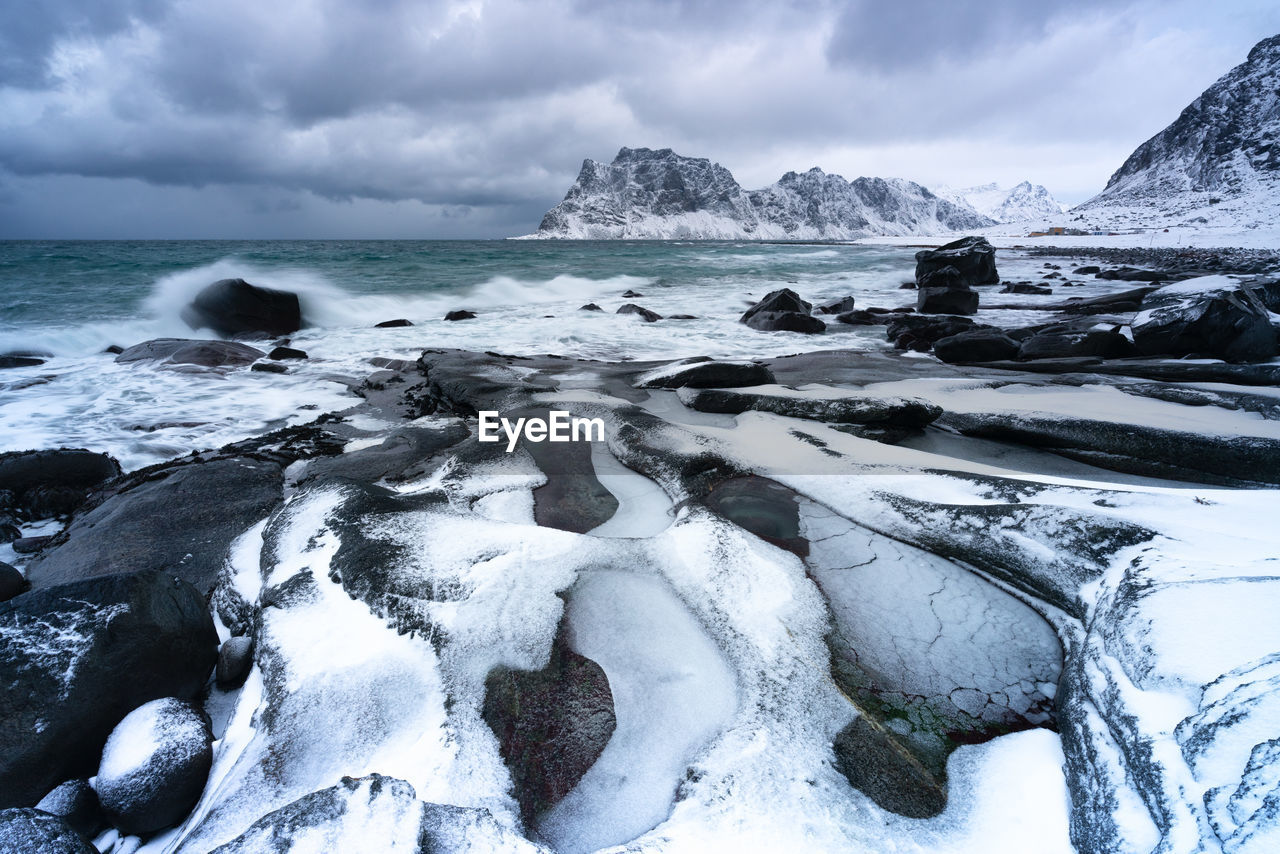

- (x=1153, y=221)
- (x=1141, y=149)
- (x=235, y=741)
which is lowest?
(x=235, y=741)

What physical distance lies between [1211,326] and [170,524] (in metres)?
10.0

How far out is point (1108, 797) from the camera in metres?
1.40

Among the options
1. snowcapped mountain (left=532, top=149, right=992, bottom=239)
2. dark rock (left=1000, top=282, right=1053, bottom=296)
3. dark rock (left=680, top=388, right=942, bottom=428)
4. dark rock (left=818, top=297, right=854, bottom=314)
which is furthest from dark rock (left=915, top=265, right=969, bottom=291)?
snowcapped mountain (left=532, top=149, right=992, bottom=239)

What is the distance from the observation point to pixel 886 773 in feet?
5.56

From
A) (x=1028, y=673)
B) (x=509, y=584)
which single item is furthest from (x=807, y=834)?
(x=509, y=584)

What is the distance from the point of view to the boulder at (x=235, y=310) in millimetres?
11273

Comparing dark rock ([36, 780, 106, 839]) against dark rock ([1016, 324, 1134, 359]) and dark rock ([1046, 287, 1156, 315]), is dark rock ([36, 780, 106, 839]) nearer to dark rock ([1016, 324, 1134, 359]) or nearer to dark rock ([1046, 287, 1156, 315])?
dark rock ([1016, 324, 1134, 359])

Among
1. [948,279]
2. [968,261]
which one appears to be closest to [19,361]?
[948,279]

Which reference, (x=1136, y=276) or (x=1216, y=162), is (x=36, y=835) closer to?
(x=1136, y=276)

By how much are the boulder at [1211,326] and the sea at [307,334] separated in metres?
3.80

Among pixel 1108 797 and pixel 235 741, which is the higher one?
pixel 1108 797

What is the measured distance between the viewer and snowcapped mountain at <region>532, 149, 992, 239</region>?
172500 millimetres

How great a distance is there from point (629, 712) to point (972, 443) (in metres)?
3.68

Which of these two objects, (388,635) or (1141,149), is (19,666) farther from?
(1141,149)
